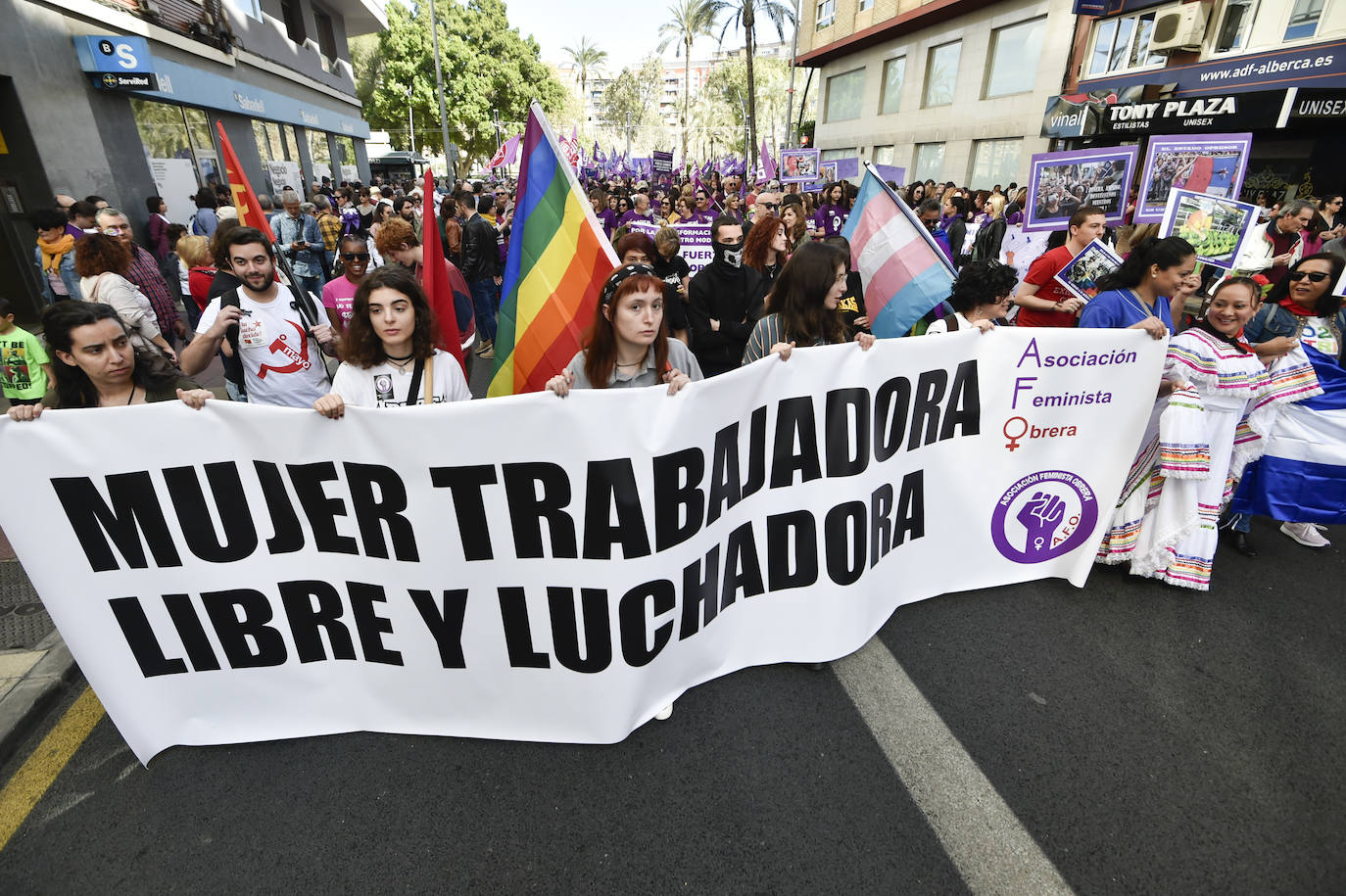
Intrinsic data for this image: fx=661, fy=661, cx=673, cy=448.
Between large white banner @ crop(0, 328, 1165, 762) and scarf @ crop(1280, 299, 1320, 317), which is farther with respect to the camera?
scarf @ crop(1280, 299, 1320, 317)

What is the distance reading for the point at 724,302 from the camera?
4.55m

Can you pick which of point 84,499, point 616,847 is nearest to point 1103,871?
point 616,847

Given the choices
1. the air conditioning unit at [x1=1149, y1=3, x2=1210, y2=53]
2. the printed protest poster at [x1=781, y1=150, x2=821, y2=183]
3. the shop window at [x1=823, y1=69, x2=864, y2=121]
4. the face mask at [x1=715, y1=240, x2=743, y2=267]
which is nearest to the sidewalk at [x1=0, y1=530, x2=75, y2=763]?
the face mask at [x1=715, y1=240, x2=743, y2=267]

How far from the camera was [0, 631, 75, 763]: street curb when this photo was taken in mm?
2561

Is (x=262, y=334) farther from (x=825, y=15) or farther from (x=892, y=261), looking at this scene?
(x=825, y=15)

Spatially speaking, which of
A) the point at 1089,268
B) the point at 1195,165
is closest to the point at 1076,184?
the point at 1195,165

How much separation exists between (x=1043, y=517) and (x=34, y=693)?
461 centimetres

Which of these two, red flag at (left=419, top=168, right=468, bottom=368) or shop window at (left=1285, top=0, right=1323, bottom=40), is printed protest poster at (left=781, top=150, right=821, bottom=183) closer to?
shop window at (left=1285, top=0, right=1323, bottom=40)

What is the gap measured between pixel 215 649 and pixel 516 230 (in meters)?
2.09

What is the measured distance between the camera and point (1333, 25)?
1202 cm

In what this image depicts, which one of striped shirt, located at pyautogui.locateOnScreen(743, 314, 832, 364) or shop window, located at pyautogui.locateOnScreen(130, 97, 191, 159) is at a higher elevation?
shop window, located at pyautogui.locateOnScreen(130, 97, 191, 159)

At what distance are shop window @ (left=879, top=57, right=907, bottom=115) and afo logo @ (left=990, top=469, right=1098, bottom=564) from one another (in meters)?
27.5

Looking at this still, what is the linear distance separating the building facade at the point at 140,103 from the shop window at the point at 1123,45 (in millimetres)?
20270

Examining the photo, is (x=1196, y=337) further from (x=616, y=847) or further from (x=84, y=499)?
(x=84, y=499)
